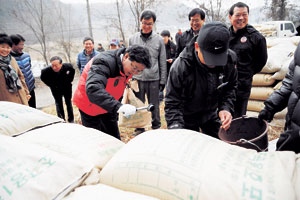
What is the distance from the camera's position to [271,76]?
330cm

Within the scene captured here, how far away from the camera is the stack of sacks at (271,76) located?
3.19m

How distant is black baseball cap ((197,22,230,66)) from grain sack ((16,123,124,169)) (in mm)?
772

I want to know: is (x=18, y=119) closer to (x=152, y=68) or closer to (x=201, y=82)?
(x=201, y=82)

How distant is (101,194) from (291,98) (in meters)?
1.25

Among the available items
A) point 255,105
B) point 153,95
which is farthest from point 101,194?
point 255,105

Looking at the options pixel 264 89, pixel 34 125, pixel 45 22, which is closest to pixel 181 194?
pixel 34 125

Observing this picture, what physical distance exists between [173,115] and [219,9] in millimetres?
5061

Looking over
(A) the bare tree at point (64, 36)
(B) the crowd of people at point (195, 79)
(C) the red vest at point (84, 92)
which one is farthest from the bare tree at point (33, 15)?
(C) the red vest at point (84, 92)

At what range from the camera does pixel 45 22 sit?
355 inches

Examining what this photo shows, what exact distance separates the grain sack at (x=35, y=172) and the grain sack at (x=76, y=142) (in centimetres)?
7

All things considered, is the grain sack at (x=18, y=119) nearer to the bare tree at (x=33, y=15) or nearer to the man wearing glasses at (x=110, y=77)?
the man wearing glasses at (x=110, y=77)

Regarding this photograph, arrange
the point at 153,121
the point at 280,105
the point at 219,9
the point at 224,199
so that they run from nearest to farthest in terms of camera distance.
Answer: the point at 224,199 → the point at 280,105 → the point at 153,121 → the point at 219,9

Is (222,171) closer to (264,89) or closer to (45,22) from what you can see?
(264,89)

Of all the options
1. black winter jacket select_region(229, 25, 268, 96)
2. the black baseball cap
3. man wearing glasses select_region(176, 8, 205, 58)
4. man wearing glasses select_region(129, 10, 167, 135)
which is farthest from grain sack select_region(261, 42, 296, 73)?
the black baseball cap
